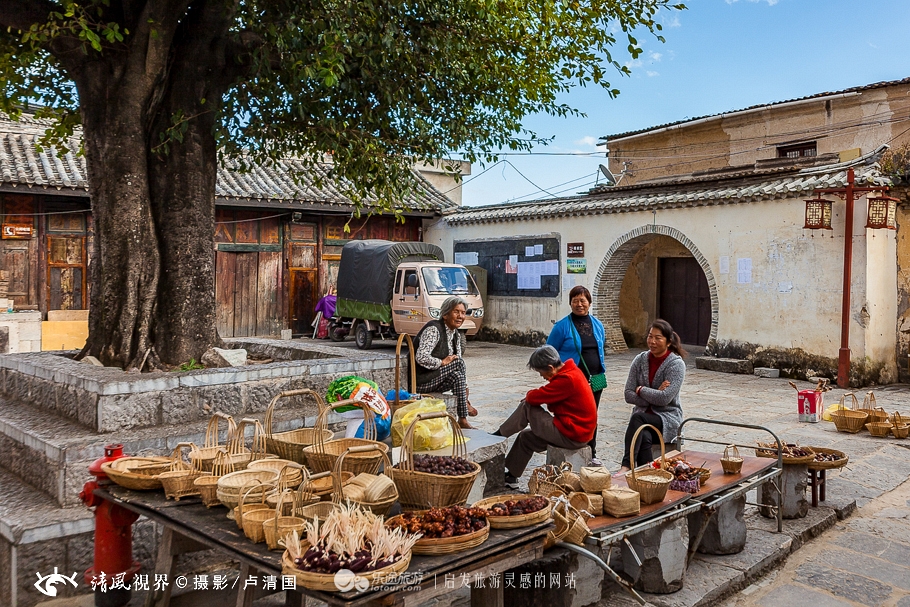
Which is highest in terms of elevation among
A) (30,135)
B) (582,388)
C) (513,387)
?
(30,135)

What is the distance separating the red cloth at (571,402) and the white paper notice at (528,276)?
1124cm

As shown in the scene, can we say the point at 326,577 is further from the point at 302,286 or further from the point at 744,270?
the point at 302,286

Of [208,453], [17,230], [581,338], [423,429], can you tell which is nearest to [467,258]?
[17,230]

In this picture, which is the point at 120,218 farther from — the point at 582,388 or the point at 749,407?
the point at 749,407

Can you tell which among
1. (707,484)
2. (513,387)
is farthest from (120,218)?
(513,387)

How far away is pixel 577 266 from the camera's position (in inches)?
599

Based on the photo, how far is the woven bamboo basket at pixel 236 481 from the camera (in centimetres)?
305

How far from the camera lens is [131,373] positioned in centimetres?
459

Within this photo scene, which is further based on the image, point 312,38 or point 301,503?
point 312,38

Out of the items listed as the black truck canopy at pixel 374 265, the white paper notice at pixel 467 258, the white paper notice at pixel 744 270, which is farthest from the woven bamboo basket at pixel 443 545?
the white paper notice at pixel 467 258

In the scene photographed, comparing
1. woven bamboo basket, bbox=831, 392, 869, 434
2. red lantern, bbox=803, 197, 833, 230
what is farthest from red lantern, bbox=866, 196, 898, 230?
woven bamboo basket, bbox=831, 392, 869, 434

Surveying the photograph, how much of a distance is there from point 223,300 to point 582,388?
1245 centimetres

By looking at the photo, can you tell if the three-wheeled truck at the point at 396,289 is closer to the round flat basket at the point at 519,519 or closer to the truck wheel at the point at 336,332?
the truck wheel at the point at 336,332

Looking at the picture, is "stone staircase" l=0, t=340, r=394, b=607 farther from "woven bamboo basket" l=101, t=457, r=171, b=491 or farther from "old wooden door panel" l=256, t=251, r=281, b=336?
"old wooden door panel" l=256, t=251, r=281, b=336
